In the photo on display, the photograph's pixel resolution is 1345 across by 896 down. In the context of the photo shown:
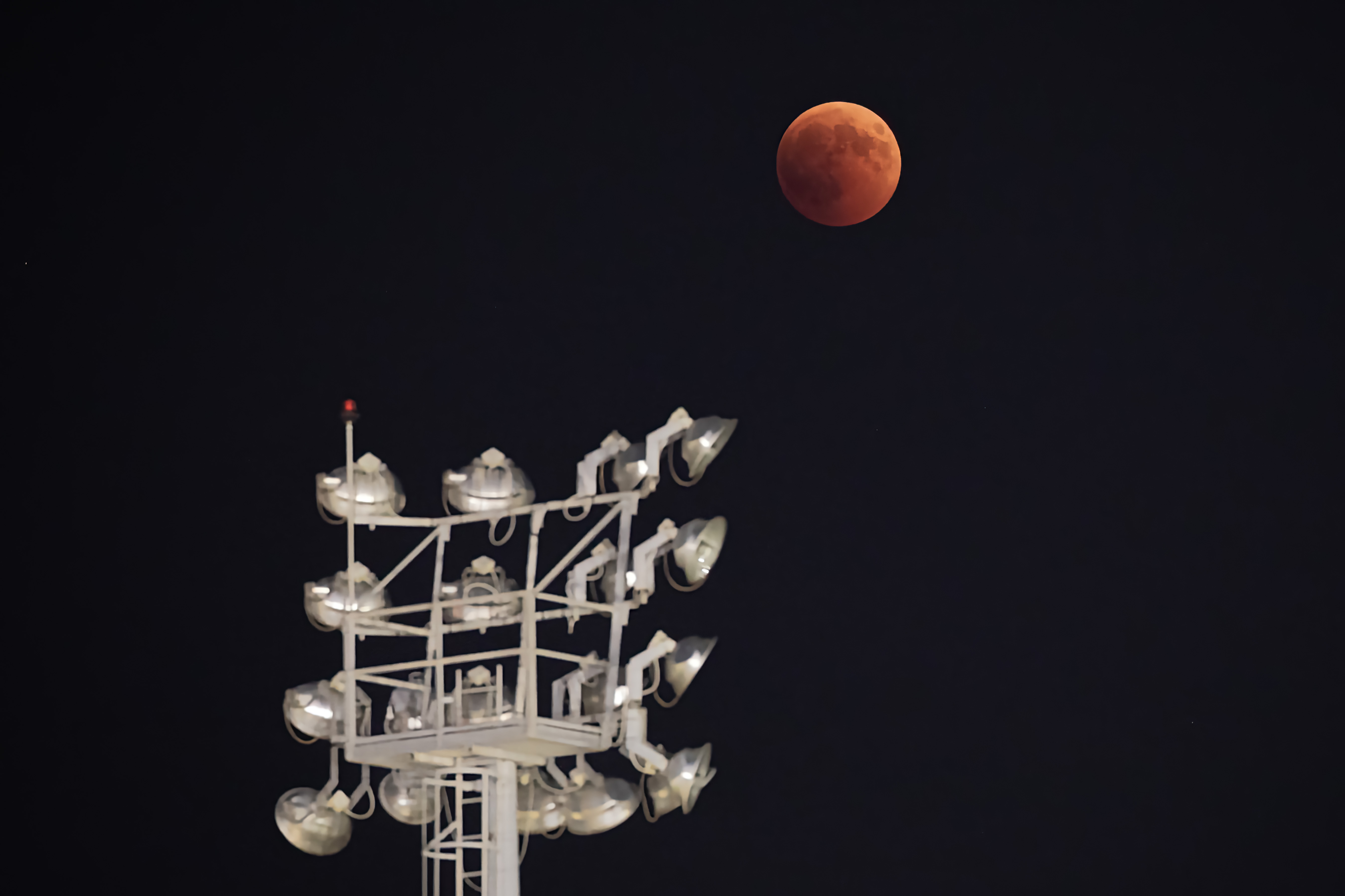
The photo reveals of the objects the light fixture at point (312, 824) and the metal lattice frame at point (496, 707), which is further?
the light fixture at point (312, 824)

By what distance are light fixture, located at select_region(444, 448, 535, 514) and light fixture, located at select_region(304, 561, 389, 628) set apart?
1.15 m

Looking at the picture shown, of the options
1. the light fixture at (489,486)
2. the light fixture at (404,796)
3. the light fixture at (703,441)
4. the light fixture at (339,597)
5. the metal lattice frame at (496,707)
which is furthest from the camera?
the light fixture at (404,796)

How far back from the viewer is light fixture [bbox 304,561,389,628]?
16719 millimetres

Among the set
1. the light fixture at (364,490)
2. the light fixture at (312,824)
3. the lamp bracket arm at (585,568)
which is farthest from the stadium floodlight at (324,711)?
the lamp bracket arm at (585,568)

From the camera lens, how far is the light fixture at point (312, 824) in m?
17.1

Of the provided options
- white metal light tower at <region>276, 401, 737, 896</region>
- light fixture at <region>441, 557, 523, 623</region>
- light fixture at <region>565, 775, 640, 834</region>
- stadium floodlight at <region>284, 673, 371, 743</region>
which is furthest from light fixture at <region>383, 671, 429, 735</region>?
light fixture at <region>565, 775, 640, 834</region>

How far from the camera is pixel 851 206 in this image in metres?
21.7

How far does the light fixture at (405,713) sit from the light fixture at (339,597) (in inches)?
39.5

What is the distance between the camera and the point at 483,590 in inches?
682

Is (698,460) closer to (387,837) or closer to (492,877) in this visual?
(492,877)

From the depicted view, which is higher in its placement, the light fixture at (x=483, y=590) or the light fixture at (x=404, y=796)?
the light fixture at (x=483, y=590)

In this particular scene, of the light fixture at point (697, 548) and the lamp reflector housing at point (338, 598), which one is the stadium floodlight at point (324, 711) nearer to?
the lamp reflector housing at point (338, 598)

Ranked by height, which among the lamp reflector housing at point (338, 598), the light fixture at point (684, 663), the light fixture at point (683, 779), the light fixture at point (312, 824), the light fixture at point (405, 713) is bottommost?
the light fixture at point (312, 824)

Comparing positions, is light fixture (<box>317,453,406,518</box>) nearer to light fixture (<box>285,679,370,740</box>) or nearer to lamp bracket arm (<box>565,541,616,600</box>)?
light fixture (<box>285,679,370,740</box>)
